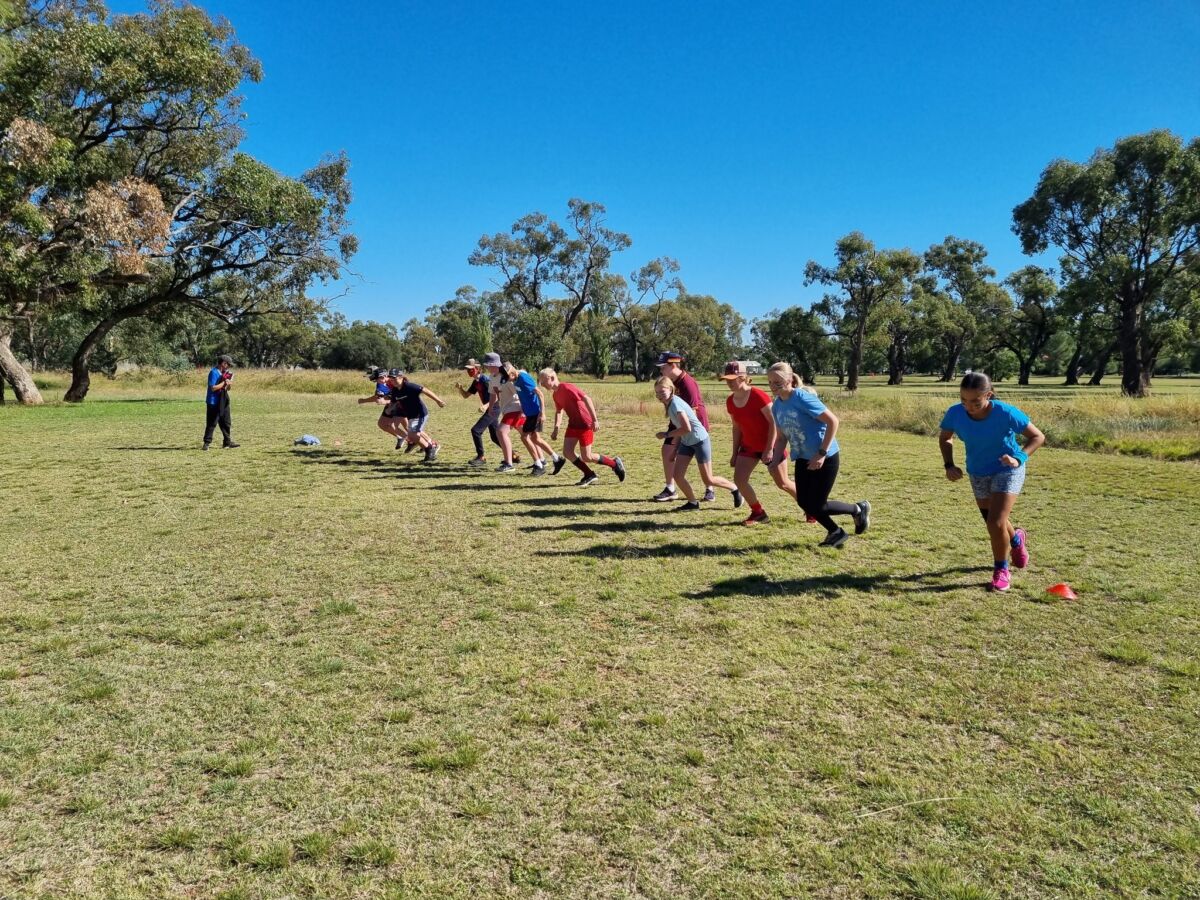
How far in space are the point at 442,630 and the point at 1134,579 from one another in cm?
629

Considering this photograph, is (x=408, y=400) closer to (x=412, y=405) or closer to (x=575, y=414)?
(x=412, y=405)

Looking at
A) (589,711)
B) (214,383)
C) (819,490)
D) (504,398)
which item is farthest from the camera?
(214,383)

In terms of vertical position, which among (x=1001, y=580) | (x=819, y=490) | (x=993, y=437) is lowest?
(x=1001, y=580)

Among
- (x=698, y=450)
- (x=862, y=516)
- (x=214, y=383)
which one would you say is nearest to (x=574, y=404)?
(x=698, y=450)

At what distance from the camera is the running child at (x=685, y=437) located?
8375 mm

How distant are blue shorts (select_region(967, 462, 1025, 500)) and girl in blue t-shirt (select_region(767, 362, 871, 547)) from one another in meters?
1.24

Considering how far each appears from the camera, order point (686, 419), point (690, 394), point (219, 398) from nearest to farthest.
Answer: point (686, 419) → point (690, 394) → point (219, 398)

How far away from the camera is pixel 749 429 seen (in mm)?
7984

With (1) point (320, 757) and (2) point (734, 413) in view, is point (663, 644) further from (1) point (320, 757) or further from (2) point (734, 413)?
(2) point (734, 413)

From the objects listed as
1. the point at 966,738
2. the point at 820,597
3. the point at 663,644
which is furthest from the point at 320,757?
the point at 820,597

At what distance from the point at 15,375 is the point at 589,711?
32.3m

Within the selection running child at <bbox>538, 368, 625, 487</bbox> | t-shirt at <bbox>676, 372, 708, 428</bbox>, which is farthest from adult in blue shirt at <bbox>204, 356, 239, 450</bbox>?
t-shirt at <bbox>676, 372, 708, 428</bbox>

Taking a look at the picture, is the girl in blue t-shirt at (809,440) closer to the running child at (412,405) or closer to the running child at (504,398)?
the running child at (504,398)

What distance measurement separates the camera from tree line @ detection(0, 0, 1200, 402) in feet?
71.5
